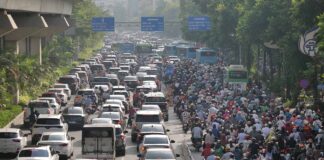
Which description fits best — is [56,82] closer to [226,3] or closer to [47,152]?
[226,3]

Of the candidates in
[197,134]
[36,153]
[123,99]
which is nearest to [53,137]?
[36,153]

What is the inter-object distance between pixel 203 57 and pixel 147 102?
46.5 m

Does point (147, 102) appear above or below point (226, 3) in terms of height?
below

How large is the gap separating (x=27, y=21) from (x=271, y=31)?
1496 centimetres

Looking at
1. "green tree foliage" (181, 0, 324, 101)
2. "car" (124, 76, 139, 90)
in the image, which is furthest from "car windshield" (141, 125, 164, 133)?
"car" (124, 76, 139, 90)

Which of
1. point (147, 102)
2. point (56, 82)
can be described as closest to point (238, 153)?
point (147, 102)

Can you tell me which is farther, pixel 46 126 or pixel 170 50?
pixel 170 50

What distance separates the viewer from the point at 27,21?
61656 millimetres

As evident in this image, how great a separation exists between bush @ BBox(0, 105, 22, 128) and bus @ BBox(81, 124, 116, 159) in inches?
496

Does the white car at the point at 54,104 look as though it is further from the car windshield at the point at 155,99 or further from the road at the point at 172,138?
the car windshield at the point at 155,99

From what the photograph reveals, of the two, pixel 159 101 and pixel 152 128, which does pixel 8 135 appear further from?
pixel 159 101

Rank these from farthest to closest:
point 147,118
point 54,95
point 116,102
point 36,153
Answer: point 54,95 < point 116,102 < point 147,118 < point 36,153

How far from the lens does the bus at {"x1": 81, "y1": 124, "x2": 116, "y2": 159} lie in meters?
34.3

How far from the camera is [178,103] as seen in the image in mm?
54469
